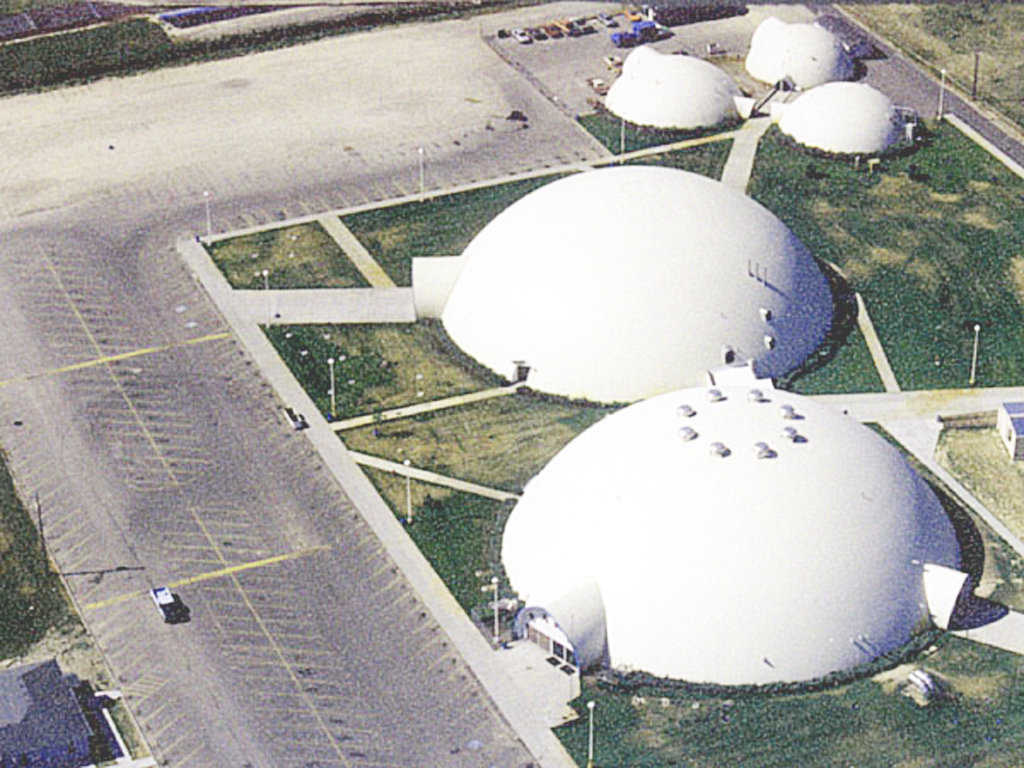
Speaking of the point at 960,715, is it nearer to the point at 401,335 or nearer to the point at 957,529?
the point at 957,529

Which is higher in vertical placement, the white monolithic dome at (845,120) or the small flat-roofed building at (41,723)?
the white monolithic dome at (845,120)

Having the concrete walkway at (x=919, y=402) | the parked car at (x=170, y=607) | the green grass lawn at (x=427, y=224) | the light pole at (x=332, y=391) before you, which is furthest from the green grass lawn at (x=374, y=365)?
the concrete walkway at (x=919, y=402)

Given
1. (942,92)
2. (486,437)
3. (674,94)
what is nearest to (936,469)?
(486,437)

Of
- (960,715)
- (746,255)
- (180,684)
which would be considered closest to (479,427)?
(746,255)

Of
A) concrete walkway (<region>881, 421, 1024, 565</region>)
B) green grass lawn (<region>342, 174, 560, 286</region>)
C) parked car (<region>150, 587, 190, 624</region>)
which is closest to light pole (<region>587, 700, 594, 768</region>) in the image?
parked car (<region>150, 587, 190, 624</region>)

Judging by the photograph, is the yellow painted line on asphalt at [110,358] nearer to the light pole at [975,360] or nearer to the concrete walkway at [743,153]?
the concrete walkway at [743,153]

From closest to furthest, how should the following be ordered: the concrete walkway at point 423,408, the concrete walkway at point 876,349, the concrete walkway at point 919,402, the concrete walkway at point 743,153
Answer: the concrete walkway at point 919,402 → the concrete walkway at point 423,408 → the concrete walkway at point 876,349 → the concrete walkway at point 743,153

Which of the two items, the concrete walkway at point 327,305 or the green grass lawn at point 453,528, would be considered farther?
the concrete walkway at point 327,305
